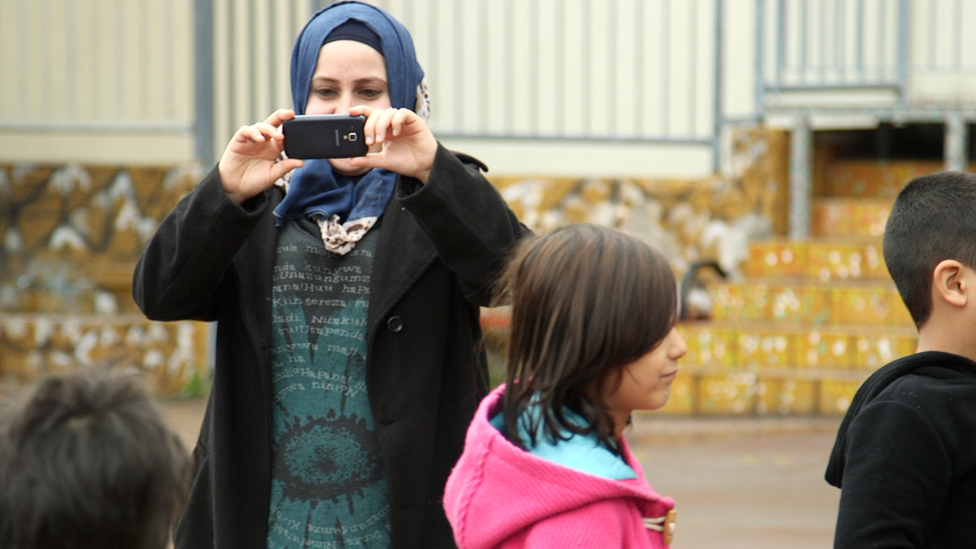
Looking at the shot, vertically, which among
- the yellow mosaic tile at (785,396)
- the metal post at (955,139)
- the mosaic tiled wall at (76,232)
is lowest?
the yellow mosaic tile at (785,396)

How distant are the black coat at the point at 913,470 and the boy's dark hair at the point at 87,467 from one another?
995mm

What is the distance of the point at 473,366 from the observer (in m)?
2.22

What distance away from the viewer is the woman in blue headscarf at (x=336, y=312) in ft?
6.85

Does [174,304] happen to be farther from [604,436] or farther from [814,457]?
[814,457]

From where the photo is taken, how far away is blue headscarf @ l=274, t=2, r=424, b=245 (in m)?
2.23

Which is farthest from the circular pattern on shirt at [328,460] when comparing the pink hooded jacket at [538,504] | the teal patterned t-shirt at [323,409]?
the pink hooded jacket at [538,504]

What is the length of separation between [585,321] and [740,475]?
4.39 m

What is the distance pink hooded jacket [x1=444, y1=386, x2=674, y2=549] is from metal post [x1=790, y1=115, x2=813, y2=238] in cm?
623

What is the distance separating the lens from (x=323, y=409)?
7.06 ft

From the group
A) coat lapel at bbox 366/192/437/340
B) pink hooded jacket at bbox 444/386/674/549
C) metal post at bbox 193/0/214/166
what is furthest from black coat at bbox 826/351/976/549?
metal post at bbox 193/0/214/166

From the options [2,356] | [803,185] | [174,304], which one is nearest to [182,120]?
[2,356]

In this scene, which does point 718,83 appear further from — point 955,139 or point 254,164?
point 254,164

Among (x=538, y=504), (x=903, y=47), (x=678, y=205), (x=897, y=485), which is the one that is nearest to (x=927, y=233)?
(x=897, y=485)

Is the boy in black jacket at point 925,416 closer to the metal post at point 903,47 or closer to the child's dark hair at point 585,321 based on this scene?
the child's dark hair at point 585,321
